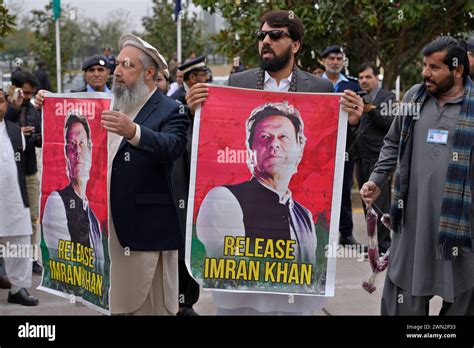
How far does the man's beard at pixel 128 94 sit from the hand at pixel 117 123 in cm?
36

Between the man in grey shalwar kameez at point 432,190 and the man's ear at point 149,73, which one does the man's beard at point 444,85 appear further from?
the man's ear at point 149,73

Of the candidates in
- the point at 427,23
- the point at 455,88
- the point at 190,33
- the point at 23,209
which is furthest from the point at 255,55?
the point at 190,33

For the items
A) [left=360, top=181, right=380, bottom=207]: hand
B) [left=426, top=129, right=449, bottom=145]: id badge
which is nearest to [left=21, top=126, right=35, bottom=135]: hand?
[left=360, top=181, right=380, bottom=207]: hand

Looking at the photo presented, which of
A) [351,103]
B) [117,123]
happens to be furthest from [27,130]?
[351,103]

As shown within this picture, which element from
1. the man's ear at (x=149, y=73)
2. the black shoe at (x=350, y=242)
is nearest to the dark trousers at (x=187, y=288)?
the man's ear at (x=149, y=73)

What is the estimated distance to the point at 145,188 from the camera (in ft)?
13.9

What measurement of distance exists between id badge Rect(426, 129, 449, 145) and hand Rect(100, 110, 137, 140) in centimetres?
168

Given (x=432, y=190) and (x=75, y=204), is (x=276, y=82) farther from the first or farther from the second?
(x=75, y=204)

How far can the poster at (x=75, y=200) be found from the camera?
418 cm

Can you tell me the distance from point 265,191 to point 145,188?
70 cm

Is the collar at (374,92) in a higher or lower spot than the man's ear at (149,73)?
higher

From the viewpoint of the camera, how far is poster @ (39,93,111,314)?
418 centimetres

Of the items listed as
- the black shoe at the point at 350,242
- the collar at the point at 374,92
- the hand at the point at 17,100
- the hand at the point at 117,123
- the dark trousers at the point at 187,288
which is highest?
the collar at the point at 374,92

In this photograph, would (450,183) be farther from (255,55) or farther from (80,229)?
(255,55)
